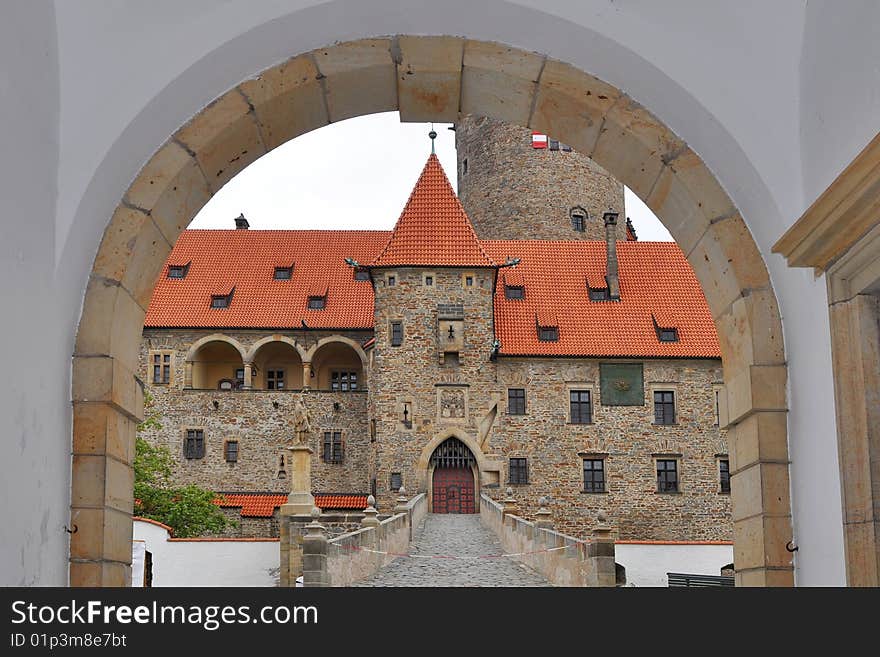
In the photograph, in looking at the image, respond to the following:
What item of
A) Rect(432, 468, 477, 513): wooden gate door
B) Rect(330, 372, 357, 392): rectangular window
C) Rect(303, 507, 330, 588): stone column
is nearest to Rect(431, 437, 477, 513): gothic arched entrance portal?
Rect(432, 468, 477, 513): wooden gate door

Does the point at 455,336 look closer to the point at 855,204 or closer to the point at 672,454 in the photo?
the point at 672,454

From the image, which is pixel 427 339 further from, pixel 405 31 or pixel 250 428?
pixel 405 31

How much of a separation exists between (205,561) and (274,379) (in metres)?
14.8

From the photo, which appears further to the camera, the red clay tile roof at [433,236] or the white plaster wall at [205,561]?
the red clay tile roof at [433,236]

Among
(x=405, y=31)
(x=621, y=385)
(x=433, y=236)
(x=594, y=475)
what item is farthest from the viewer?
(x=433, y=236)

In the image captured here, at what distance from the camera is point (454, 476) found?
3312 centimetres

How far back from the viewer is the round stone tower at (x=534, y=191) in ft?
141

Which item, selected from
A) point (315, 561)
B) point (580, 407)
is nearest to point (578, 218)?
point (580, 407)

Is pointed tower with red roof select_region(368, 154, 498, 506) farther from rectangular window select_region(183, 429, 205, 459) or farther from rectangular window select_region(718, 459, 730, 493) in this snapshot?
rectangular window select_region(718, 459, 730, 493)

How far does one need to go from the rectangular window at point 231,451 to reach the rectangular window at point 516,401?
8088mm

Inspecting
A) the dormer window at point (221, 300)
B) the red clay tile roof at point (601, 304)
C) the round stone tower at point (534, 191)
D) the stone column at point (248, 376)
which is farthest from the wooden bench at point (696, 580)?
the round stone tower at point (534, 191)

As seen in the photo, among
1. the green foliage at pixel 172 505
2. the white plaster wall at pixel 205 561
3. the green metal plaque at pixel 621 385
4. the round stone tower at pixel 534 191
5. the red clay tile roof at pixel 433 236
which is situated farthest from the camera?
the round stone tower at pixel 534 191

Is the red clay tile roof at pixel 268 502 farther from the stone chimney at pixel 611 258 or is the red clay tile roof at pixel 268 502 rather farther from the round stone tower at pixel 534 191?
the round stone tower at pixel 534 191

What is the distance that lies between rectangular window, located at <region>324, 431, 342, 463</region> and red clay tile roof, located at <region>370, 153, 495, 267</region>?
5.12 m
